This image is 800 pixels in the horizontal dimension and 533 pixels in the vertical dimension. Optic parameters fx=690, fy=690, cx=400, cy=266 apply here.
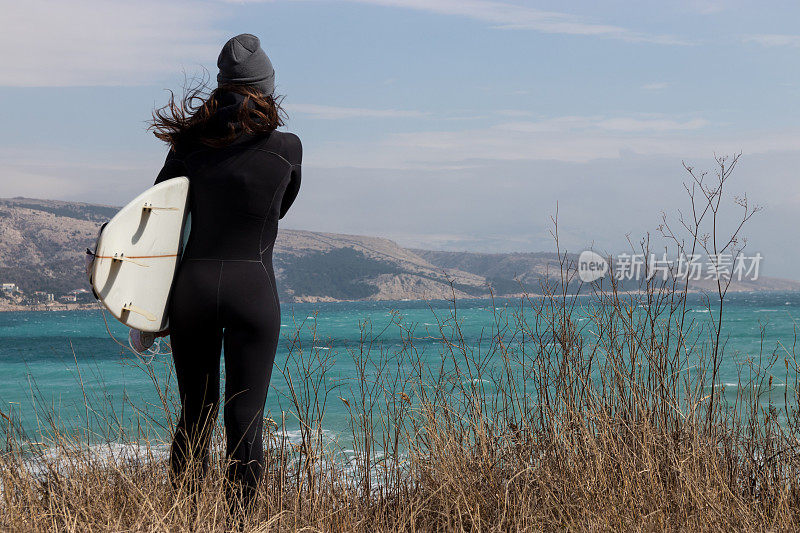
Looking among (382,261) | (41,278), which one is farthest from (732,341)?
(382,261)

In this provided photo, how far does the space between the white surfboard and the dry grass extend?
23.4 inches

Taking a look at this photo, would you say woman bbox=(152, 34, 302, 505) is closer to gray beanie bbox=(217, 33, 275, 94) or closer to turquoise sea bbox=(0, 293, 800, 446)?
gray beanie bbox=(217, 33, 275, 94)

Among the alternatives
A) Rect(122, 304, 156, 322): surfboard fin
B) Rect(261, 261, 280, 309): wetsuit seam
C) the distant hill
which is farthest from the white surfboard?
the distant hill

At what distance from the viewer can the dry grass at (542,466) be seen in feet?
7.84

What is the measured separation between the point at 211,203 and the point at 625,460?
1812 mm

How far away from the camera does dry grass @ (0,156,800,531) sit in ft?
7.84

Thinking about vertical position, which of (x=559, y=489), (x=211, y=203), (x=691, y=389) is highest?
(x=211, y=203)

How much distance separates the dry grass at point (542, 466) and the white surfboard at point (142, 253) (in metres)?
0.59

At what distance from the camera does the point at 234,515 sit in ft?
7.66

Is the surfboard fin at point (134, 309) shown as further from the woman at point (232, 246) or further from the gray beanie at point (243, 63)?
the gray beanie at point (243, 63)

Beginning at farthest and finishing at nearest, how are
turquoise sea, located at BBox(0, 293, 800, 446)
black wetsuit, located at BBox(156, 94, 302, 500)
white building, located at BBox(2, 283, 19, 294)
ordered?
white building, located at BBox(2, 283, 19, 294)
turquoise sea, located at BBox(0, 293, 800, 446)
black wetsuit, located at BBox(156, 94, 302, 500)

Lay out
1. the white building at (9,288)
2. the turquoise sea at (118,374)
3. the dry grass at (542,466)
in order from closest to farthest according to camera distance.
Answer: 1. the dry grass at (542,466)
2. the turquoise sea at (118,374)
3. the white building at (9,288)

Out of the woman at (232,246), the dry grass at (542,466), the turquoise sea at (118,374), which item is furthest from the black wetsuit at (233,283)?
the turquoise sea at (118,374)

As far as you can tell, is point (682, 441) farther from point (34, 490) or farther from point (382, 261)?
point (382, 261)
